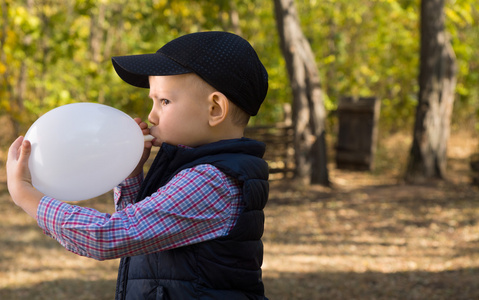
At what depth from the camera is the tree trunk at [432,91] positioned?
31.1 ft

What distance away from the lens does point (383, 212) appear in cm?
800

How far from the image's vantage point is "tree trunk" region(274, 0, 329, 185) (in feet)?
31.5

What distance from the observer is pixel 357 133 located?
12.8 metres

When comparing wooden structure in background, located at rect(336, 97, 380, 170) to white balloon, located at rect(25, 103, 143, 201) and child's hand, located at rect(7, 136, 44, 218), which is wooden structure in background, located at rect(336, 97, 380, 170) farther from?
child's hand, located at rect(7, 136, 44, 218)

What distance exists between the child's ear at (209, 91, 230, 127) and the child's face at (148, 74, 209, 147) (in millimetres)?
16

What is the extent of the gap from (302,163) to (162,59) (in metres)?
8.52

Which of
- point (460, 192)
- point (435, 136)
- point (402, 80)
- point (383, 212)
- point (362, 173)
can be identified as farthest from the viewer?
point (402, 80)

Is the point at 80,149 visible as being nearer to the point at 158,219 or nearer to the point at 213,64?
the point at 158,219

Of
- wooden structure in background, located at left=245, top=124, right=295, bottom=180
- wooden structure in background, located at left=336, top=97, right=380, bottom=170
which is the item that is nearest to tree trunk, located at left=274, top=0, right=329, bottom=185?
wooden structure in background, located at left=245, top=124, right=295, bottom=180

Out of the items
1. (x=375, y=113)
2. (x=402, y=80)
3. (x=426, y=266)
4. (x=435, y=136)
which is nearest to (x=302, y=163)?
(x=435, y=136)

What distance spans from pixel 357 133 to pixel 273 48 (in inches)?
104

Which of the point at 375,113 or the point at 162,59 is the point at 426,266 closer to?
the point at 162,59

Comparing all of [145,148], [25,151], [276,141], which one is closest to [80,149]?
[25,151]

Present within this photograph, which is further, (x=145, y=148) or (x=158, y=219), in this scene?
(x=145, y=148)
